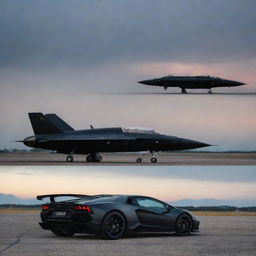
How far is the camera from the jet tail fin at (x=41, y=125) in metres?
37.5

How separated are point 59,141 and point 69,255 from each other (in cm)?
2210

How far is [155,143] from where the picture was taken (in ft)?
122

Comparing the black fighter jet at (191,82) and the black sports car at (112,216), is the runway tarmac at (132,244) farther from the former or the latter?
the black fighter jet at (191,82)

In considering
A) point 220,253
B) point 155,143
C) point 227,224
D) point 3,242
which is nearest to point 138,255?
point 220,253

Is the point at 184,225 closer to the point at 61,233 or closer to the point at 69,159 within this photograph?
the point at 61,233

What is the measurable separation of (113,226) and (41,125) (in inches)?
762

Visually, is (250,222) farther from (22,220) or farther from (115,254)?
(115,254)

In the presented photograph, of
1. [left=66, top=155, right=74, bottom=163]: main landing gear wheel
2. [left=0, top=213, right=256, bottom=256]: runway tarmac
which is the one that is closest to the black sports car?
[left=0, top=213, right=256, bottom=256]: runway tarmac

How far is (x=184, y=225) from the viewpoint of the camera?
2050 centimetres

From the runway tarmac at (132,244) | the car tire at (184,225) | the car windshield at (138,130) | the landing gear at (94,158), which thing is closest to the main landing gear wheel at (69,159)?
the landing gear at (94,158)

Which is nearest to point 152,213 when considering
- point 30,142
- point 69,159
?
point 69,159

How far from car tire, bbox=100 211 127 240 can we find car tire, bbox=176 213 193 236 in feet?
6.15

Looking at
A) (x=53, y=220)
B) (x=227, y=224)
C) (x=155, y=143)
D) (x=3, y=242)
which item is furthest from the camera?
(x=155, y=143)

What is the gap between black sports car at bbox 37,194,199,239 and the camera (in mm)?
18625
